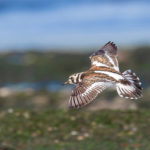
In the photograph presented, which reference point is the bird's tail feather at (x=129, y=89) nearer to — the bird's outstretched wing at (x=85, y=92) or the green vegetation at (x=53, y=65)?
the bird's outstretched wing at (x=85, y=92)

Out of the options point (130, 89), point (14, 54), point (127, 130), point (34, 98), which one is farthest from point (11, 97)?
point (14, 54)

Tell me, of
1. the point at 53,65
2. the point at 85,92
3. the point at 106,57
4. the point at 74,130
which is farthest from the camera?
the point at 53,65

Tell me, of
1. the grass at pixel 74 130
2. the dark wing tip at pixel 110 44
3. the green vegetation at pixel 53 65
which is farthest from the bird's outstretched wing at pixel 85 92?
the green vegetation at pixel 53 65

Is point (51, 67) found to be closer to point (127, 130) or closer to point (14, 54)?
point (14, 54)

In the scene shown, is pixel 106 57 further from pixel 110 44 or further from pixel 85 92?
pixel 85 92

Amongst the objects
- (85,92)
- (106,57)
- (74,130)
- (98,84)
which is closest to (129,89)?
(98,84)

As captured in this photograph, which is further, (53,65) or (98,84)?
(53,65)

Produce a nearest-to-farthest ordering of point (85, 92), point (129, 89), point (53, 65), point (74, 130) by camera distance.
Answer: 1. point (85, 92)
2. point (129, 89)
3. point (74, 130)
4. point (53, 65)
